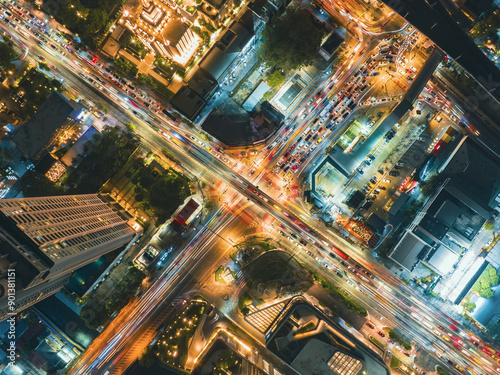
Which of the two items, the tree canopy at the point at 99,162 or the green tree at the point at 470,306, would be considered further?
the green tree at the point at 470,306

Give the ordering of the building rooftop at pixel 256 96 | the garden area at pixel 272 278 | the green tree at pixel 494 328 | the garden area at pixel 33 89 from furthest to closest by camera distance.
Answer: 1. the building rooftop at pixel 256 96
2. the garden area at pixel 272 278
3. the garden area at pixel 33 89
4. the green tree at pixel 494 328

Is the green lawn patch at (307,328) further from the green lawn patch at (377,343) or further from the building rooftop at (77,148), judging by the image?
the building rooftop at (77,148)

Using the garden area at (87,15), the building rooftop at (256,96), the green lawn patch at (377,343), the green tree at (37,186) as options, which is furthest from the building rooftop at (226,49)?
the green lawn patch at (377,343)

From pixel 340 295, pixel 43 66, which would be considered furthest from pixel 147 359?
pixel 43 66

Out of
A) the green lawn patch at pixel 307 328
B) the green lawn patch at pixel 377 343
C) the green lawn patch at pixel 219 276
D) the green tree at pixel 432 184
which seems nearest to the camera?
the green lawn patch at pixel 307 328

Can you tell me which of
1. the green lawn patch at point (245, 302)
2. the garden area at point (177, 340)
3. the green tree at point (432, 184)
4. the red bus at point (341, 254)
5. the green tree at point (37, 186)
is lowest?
the garden area at point (177, 340)

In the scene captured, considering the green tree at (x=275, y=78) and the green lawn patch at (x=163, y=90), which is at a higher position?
the green tree at (x=275, y=78)

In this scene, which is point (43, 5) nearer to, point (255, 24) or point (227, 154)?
point (255, 24)
